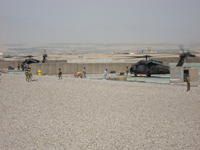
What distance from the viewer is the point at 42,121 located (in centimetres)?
1170

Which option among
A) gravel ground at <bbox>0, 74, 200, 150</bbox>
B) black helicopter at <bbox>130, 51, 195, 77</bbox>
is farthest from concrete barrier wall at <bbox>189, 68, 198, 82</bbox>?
gravel ground at <bbox>0, 74, 200, 150</bbox>

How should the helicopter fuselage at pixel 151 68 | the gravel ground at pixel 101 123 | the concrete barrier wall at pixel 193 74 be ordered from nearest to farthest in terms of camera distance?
the gravel ground at pixel 101 123
the concrete barrier wall at pixel 193 74
the helicopter fuselage at pixel 151 68

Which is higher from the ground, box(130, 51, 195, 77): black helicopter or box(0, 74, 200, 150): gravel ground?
box(130, 51, 195, 77): black helicopter

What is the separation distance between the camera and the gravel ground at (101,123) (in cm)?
876

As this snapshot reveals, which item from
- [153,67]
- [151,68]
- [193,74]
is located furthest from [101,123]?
[151,68]

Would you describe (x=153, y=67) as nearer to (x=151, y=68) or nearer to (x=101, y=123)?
(x=151, y=68)

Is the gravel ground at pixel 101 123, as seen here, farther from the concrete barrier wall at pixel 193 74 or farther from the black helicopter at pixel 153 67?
the black helicopter at pixel 153 67

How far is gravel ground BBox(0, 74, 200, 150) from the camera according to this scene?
8758 mm

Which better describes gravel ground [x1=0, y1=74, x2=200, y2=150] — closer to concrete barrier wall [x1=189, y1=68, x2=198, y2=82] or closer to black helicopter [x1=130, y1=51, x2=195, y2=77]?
concrete barrier wall [x1=189, y1=68, x2=198, y2=82]

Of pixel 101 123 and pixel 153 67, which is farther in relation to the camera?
pixel 153 67

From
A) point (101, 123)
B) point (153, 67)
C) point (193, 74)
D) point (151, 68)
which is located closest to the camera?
point (101, 123)

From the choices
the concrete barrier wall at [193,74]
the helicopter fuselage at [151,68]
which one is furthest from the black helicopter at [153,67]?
the concrete barrier wall at [193,74]

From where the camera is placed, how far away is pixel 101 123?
1132 cm

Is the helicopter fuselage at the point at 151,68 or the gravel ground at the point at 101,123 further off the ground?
the helicopter fuselage at the point at 151,68
